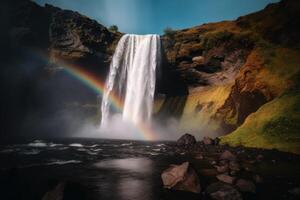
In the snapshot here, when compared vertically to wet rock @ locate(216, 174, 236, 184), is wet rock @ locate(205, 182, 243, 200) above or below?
below

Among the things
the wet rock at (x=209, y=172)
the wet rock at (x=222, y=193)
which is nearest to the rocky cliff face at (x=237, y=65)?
the wet rock at (x=209, y=172)

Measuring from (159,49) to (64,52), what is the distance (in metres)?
22.7

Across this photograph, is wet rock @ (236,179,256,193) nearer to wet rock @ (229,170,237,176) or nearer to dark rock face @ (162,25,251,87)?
wet rock @ (229,170,237,176)

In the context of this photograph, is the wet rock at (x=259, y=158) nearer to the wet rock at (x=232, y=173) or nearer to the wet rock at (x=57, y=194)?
the wet rock at (x=232, y=173)

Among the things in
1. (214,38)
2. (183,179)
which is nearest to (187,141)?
(183,179)

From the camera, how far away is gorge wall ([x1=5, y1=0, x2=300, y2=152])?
4325 centimetres

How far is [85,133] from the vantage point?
237 ft

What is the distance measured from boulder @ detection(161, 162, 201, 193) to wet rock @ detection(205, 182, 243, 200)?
784mm

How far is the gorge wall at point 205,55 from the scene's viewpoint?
4325 cm

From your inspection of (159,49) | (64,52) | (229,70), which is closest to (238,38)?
(229,70)

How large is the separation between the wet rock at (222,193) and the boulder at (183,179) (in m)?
0.78

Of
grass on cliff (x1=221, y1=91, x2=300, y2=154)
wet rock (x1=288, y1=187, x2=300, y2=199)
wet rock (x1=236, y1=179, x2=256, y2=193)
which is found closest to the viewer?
wet rock (x1=288, y1=187, x2=300, y2=199)

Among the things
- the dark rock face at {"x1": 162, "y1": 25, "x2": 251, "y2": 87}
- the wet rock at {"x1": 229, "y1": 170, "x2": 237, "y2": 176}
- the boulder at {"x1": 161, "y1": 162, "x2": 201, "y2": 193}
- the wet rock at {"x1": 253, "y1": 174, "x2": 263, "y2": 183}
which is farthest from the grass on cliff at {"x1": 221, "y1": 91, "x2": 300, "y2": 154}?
the dark rock face at {"x1": 162, "y1": 25, "x2": 251, "y2": 87}

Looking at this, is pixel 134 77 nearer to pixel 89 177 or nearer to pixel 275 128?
pixel 275 128
